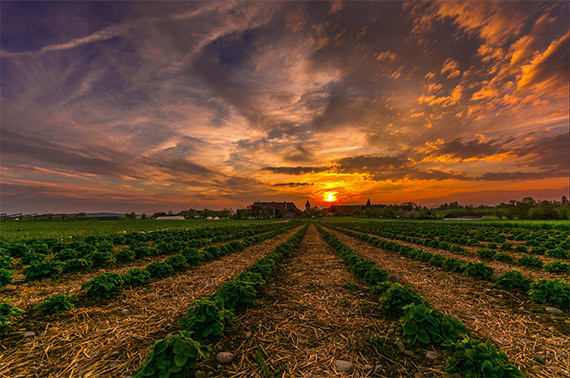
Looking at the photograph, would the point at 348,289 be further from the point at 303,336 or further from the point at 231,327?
the point at 231,327

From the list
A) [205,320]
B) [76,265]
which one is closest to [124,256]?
[76,265]

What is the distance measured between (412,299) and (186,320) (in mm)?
5902

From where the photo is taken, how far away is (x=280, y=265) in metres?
12.4

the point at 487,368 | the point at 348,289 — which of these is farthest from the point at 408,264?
the point at 487,368

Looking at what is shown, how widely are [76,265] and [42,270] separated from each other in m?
1.19

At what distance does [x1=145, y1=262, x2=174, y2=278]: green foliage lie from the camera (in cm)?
980

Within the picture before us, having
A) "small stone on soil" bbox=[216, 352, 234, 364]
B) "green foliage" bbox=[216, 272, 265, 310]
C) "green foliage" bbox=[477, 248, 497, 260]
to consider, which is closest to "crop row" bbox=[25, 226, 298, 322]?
"green foliage" bbox=[216, 272, 265, 310]

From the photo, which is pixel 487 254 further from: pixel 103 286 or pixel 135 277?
pixel 103 286

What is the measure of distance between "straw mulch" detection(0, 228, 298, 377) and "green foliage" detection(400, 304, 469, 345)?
5608 mm

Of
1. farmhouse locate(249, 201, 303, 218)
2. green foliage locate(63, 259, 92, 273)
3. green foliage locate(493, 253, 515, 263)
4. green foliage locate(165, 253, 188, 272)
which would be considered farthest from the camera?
farmhouse locate(249, 201, 303, 218)

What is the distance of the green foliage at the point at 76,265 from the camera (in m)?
10.1

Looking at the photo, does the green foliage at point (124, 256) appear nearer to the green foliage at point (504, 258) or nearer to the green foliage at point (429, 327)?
the green foliage at point (429, 327)

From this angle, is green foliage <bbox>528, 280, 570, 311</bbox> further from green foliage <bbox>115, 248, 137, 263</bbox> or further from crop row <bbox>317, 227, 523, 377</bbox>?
green foliage <bbox>115, 248, 137, 263</bbox>

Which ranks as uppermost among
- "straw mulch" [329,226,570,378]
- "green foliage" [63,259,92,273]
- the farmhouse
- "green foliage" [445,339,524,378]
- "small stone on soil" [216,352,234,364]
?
the farmhouse
